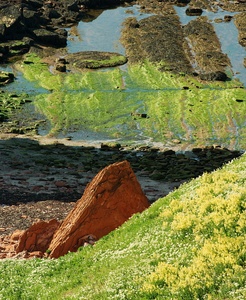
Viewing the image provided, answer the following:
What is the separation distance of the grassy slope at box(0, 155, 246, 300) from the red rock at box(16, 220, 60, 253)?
170 inches

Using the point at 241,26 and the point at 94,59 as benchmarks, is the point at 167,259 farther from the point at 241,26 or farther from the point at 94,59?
the point at 241,26

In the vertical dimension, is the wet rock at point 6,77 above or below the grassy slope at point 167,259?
below

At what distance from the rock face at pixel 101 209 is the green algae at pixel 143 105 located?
39818mm

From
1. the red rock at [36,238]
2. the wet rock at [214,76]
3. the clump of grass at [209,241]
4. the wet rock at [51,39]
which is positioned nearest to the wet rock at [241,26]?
the wet rock at [214,76]

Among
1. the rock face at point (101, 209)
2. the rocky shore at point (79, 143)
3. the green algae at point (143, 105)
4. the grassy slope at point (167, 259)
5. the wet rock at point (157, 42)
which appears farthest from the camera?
the wet rock at point (157, 42)

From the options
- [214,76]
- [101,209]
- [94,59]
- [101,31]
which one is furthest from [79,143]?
[101,31]

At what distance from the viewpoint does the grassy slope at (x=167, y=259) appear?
1689cm

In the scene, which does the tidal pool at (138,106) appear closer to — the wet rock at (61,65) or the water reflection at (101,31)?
the wet rock at (61,65)

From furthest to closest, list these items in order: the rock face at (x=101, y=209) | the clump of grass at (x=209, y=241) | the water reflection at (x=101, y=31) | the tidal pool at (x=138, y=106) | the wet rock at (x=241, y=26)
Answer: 1. the wet rock at (x=241, y=26)
2. the water reflection at (x=101, y=31)
3. the tidal pool at (x=138, y=106)
4. the rock face at (x=101, y=209)
5. the clump of grass at (x=209, y=241)

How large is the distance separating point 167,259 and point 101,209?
10.5 m

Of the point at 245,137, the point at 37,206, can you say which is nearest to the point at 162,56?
Answer: the point at 245,137

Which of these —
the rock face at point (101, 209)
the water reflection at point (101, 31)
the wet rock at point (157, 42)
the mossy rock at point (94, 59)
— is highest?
the rock face at point (101, 209)

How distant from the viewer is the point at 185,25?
109 meters

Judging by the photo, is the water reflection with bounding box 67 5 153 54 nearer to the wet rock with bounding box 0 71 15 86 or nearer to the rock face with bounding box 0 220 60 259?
the wet rock with bounding box 0 71 15 86
